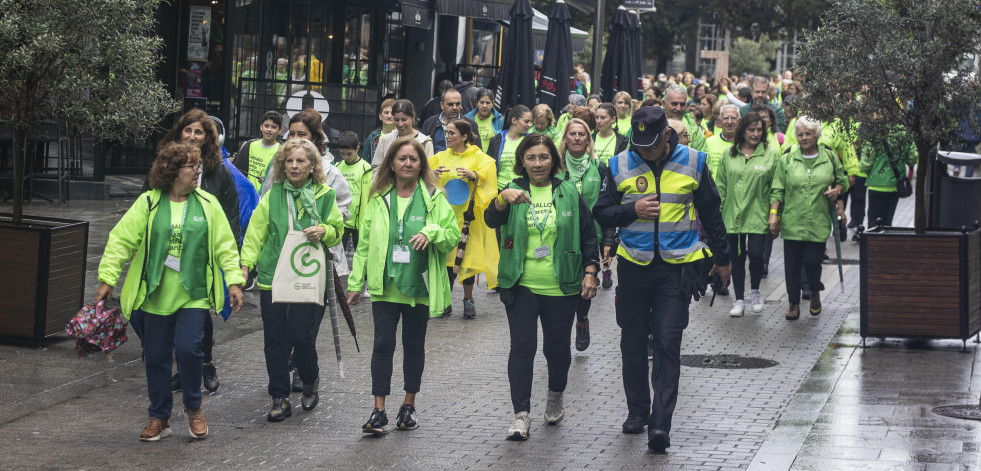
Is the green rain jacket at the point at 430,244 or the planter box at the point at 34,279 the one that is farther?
the planter box at the point at 34,279

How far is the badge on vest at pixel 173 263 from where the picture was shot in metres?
7.00

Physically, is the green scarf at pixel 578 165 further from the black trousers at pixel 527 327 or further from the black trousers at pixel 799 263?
the black trousers at pixel 799 263

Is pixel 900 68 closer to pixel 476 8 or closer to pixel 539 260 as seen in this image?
pixel 539 260

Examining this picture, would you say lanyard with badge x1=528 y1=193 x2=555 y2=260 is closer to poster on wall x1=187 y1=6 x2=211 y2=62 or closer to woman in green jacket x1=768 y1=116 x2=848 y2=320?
woman in green jacket x1=768 y1=116 x2=848 y2=320

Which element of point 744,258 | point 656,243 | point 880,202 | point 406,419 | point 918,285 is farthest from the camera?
point 880,202

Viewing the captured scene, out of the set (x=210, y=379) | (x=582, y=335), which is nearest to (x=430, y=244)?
(x=210, y=379)

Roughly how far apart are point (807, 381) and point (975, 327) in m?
2.05

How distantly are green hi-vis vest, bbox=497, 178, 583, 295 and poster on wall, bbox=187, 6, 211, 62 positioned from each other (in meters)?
12.8

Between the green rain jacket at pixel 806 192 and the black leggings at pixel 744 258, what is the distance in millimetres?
247

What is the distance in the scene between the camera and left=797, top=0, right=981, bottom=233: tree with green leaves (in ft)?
32.5

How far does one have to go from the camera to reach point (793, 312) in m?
11.7

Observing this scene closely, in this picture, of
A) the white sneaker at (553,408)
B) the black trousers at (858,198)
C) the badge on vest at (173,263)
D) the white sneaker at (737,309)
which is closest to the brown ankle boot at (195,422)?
the badge on vest at (173,263)

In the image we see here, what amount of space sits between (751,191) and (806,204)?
490 mm

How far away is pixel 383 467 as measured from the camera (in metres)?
6.60
